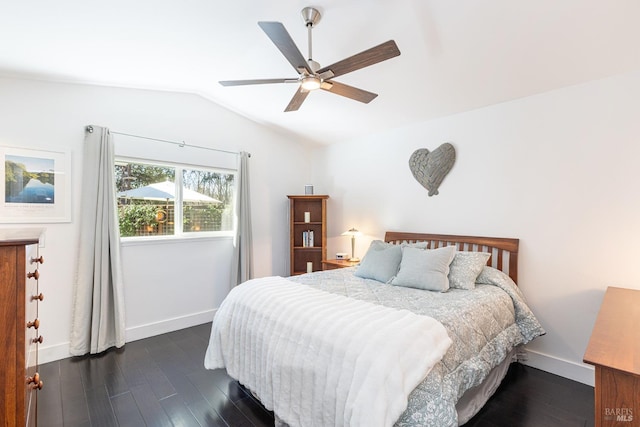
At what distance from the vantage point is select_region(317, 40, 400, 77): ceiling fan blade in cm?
173

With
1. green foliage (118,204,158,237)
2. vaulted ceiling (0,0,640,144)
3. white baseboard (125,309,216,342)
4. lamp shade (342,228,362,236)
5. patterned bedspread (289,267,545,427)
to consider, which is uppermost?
vaulted ceiling (0,0,640,144)

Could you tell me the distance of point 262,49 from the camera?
8.55 feet

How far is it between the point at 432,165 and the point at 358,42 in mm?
1662

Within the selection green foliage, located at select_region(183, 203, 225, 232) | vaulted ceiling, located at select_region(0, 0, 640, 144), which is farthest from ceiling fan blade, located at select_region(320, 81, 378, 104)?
green foliage, located at select_region(183, 203, 225, 232)

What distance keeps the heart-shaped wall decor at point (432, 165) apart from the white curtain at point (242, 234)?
2175 mm

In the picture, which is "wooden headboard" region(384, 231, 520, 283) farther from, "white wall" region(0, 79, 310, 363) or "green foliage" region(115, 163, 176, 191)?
"green foliage" region(115, 163, 176, 191)

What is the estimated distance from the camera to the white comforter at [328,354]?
1.41m

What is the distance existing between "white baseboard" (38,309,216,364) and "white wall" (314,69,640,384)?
304 cm

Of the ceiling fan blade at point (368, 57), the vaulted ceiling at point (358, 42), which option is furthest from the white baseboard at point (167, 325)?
the ceiling fan blade at point (368, 57)

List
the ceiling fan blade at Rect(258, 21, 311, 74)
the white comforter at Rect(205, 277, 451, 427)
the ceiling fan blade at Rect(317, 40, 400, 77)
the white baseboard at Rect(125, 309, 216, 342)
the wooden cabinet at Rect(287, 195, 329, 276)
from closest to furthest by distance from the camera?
the white comforter at Rect(205, 277, 451, 427), the ceiling fan blade at Rect(258, 21, 311, 74), the ceiling fan blade at Rect(317, 40, 400, 77), the white baseboard at Rect(125, 309, 216, 342), the wooden cabinet at Rect(287, 195, 329, 276)

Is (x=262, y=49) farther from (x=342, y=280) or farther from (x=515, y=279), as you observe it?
(x=515, y=279)

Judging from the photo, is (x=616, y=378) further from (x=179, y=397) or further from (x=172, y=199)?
(x=172, y=199)

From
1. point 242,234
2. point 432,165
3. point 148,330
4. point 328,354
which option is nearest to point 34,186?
point 148,330

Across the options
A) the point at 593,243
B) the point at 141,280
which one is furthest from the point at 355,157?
the point at 141,280
